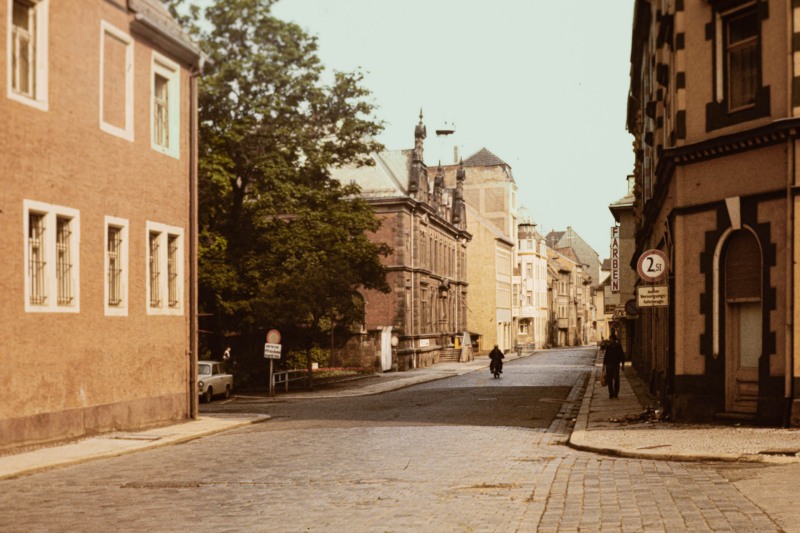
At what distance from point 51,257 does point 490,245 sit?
82982 millimetres

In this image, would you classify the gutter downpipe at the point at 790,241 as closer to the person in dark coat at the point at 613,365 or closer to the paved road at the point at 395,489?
the paved road at the point at 395,489

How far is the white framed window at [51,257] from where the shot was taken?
1838cm

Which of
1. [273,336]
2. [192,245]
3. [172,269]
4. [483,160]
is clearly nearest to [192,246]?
[192,245]

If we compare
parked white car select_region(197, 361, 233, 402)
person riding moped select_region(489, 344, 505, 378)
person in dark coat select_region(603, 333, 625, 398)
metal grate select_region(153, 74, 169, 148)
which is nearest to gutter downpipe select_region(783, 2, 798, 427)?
metal grate select_region(153, 74, 169, 148)

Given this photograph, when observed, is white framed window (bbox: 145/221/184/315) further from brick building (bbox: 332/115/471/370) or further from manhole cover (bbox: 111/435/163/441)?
brick building (bbox: 332/115/471/370)

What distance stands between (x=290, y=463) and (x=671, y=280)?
9812mm

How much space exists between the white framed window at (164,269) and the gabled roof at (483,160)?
291 ft

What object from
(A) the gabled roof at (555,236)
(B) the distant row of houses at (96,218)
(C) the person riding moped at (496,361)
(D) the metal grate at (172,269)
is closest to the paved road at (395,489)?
(B) the distant row of houses at (96,218)

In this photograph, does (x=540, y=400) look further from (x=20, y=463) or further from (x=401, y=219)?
(x=401, y=219)

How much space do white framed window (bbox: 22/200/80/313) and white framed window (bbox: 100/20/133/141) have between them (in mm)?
2404

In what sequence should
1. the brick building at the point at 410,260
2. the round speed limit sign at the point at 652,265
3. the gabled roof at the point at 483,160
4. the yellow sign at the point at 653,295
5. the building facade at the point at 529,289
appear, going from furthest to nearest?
1. the building facade at the point at 529,289
2. the gabled roof at the point at 483,160
3. the brick building at the point at 410,260
4. the yellow sign at the point at 653,295
5. the round speed limit sign at the point at 652,265

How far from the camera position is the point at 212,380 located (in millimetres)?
36094

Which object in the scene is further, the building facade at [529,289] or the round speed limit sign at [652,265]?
the building facade at [529,289]

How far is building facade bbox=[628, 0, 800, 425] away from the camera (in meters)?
18.5
